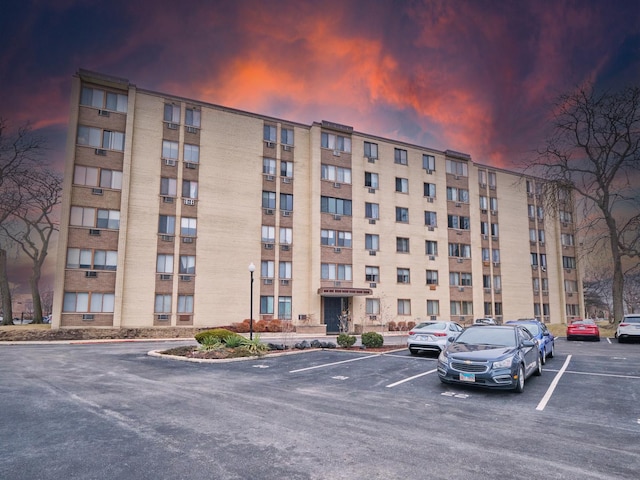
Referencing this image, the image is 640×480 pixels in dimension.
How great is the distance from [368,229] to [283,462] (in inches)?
1315

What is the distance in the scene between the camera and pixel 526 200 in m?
48.5

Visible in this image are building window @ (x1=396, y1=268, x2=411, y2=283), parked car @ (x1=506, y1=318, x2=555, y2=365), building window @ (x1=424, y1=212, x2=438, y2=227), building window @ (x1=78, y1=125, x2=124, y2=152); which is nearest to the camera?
parked car @ (x1=506, y1=318, x2=555, y2=365)

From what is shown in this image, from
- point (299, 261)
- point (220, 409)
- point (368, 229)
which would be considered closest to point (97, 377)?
point (220, 409)

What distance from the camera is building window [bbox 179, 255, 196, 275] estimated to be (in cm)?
3091

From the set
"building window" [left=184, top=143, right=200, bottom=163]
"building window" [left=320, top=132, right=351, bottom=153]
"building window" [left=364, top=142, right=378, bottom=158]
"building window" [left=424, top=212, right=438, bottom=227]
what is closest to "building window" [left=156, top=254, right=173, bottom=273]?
"building window" [left=184, top=143, right=200, bottom=163]

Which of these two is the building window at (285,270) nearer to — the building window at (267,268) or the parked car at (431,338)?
the building window at (267,268)

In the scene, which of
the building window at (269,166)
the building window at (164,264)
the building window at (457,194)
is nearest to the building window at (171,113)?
the building window at (269,166)

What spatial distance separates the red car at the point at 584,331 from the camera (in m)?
27.3

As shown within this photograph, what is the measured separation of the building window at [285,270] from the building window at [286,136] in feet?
34.4

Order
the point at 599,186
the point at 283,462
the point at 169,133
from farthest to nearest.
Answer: the point at 599,186 < the point at 169,133 < the point at 283,462

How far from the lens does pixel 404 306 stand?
3900 centimetres

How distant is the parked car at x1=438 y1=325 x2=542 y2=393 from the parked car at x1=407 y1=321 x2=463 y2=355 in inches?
202

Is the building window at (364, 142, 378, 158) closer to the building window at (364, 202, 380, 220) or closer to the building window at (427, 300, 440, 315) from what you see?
the building window at (364, 202, 380, 220)

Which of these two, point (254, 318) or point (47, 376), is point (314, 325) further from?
point (47, 376)
